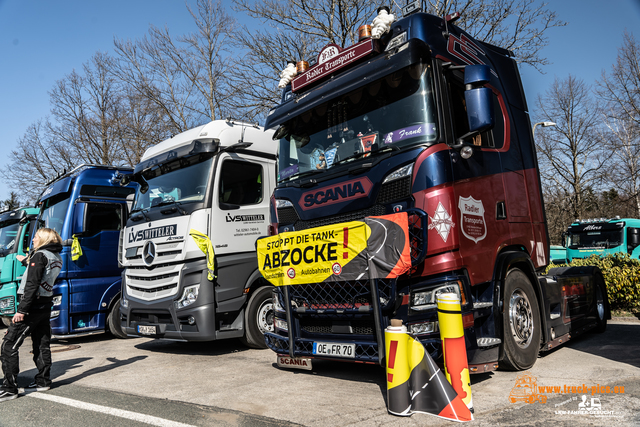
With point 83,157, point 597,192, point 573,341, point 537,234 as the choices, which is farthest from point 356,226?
point 597,192

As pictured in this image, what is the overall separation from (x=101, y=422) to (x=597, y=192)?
127 ft

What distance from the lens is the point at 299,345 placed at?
5.27 m

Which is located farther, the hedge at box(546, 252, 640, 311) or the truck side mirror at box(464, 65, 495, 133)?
the hedge at box(546, 252, 640, 311)

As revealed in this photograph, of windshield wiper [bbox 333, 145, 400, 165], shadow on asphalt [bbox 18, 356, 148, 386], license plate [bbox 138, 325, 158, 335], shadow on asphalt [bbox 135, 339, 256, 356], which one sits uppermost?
windshield wiper [bbox 333, 145, 400, 165]

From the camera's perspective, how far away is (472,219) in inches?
183

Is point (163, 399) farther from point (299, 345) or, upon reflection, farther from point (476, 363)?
point (476, 363)

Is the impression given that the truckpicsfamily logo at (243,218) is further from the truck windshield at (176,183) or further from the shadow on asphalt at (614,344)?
the shadow on asphalt at (614,344)

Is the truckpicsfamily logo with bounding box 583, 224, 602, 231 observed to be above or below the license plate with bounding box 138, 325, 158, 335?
above

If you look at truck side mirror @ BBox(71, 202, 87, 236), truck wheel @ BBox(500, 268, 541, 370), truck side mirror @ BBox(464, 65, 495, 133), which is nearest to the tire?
truck wheel @ BBox(500, 268, 541, 370)

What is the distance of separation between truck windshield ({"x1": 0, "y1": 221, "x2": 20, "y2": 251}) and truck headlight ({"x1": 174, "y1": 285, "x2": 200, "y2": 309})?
825 cm

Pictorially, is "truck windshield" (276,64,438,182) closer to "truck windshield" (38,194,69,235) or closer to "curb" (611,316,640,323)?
"truck windshield" (38,194,69,235)

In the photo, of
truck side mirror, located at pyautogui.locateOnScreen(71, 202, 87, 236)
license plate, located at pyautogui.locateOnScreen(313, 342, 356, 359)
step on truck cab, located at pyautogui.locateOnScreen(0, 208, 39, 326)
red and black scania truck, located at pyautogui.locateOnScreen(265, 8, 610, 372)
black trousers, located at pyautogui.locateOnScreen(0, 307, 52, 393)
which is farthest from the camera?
step on truck cab, located at pyautogui.locateOnScreen(0, 208, 39, 326)

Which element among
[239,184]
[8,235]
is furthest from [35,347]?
[8,235]

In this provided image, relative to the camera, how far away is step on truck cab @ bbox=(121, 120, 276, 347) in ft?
23.0
